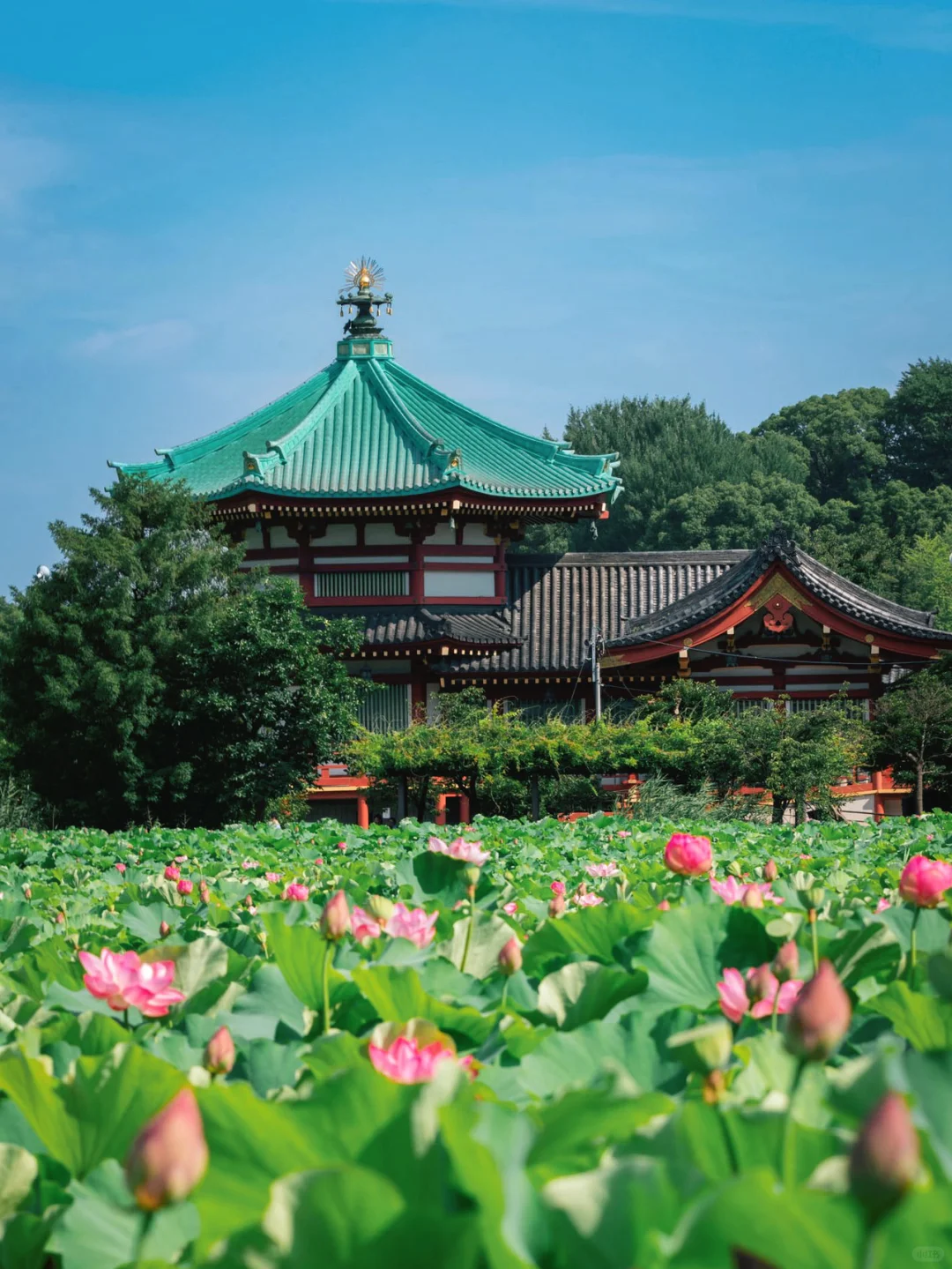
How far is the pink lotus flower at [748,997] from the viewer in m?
1.36

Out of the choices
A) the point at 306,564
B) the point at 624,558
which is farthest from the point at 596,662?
the point at 624,558

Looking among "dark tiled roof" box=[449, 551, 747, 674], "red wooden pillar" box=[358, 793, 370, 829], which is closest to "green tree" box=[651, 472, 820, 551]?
"dark tiled roof" box=[449, 551, 747, 674]

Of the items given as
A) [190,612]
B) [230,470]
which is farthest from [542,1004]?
[230,470]

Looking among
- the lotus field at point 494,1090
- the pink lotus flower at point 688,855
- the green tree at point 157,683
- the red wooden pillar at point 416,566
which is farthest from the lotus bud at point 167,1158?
the red wooden pillar at point 416,566

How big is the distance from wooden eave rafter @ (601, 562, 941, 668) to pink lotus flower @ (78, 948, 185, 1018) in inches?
646

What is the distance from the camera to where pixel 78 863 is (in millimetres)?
5414

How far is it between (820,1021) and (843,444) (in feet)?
155

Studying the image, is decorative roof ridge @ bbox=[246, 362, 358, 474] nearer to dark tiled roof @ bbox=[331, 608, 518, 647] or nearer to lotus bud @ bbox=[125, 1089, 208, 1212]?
dark tiled roof @ bbox=[331, 608, 518, 647]

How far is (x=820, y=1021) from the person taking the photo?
92cm

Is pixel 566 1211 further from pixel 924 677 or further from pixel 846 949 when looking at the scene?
pixel 924 677

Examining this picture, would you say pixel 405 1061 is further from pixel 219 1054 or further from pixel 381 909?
pixel 381 909

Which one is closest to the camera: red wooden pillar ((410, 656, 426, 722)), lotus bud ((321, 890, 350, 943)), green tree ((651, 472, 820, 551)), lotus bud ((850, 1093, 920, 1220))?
lotus bud ((850, 1093, 920, 1220))

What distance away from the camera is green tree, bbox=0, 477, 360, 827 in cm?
1441

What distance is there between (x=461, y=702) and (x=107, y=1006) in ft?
54.8
